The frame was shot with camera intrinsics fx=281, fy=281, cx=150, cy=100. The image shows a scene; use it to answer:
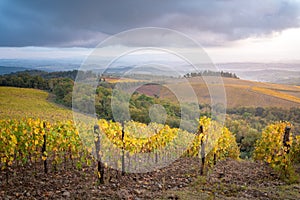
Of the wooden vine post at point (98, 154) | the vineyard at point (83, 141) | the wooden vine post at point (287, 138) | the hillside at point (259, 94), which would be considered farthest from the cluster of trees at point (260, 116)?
the wooden vine post at point (98, 154)

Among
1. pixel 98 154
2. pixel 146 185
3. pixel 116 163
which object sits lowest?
pixel 146 185

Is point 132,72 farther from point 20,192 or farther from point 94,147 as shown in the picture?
point 20,192

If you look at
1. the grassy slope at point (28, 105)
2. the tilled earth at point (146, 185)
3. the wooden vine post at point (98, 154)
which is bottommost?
the grassy slope at point (28, 105)

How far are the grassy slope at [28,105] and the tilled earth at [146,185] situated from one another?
12457 mm

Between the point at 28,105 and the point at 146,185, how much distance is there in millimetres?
20157

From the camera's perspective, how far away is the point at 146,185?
18.7ft

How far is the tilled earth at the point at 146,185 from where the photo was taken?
16.2 feet

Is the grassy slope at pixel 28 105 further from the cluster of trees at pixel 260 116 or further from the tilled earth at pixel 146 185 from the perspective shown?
the cluster of trees at pixel 260 116

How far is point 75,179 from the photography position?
5.93 m

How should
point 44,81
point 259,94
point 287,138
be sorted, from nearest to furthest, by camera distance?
point 287,138 → point 44,81 → point 259,94

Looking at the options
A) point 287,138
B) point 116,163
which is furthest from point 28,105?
point 287,138

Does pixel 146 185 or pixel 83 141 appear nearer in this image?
pixel 146 185

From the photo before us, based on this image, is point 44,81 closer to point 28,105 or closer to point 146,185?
point 28,105

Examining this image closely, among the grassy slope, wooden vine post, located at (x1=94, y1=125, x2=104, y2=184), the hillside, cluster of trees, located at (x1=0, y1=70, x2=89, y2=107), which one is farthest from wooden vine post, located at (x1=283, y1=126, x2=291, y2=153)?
the hillside
